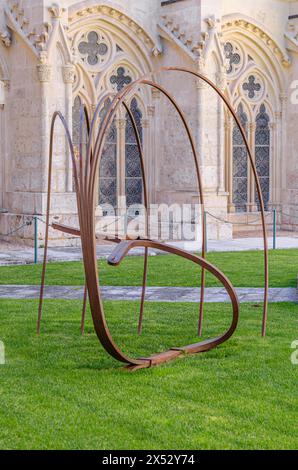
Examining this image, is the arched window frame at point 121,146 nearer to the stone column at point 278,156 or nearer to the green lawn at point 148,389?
the stone column at point 278,156

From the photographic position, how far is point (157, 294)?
11773mm

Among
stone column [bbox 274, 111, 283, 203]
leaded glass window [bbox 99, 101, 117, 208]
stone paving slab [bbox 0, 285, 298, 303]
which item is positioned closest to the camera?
stone paving slab [bbox 0, 285, 298, 303]

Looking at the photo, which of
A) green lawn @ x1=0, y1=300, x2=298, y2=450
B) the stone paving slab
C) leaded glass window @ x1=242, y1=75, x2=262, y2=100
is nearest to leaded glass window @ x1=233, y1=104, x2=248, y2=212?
leaded glass window @ x1=242, y1=75, x2=262, y2=100

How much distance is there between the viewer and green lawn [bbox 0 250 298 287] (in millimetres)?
12914

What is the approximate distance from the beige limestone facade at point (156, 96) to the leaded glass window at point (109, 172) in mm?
27

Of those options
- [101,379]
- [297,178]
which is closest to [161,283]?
[101,379]

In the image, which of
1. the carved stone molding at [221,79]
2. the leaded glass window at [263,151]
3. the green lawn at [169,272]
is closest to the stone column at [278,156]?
the leaded glass window at [263,151]

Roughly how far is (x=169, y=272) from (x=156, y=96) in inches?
308

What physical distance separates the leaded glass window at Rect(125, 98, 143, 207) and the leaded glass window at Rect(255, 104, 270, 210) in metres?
3.71

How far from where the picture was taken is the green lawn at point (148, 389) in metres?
5.84

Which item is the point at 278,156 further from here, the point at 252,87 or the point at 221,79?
the point at 221,79

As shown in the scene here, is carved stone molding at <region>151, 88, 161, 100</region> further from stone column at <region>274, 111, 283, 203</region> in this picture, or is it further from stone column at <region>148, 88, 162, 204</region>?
stone column at <region>274, 111, 283, 203</region>

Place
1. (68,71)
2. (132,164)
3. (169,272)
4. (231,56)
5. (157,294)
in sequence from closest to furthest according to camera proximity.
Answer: (157,294) → (169,272) → (68,71) → (132,164) → (231,56)

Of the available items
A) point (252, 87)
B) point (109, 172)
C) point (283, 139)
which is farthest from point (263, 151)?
point (109, 172)
